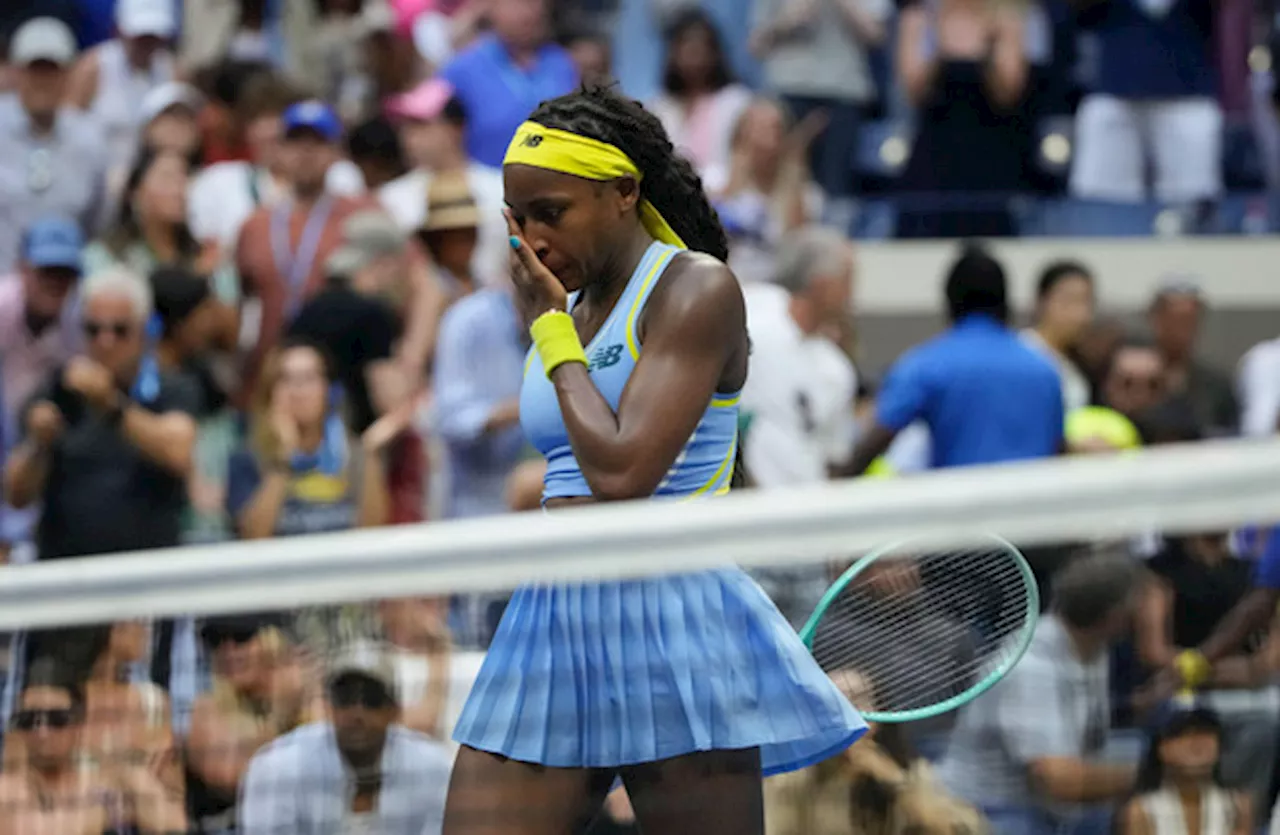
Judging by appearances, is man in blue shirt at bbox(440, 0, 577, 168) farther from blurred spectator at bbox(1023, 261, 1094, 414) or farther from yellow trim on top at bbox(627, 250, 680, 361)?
yellow trim on top at bbox(627, 250, 680, 361)

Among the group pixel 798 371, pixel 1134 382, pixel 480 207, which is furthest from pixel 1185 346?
pixel 480 207

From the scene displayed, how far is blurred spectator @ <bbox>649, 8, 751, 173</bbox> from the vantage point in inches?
396

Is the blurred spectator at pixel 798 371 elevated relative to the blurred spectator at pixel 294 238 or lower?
lower

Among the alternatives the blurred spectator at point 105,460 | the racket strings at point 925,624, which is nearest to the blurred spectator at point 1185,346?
the blurred spectator at point 105,460

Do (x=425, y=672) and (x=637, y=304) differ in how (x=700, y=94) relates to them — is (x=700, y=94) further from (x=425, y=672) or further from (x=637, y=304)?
(x=637, y=304)

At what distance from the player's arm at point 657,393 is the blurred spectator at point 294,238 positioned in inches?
184

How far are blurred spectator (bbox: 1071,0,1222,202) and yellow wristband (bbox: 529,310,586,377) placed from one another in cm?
706

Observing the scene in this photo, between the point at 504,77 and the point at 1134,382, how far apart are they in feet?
9.92

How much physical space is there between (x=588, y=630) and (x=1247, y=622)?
3.59 ft

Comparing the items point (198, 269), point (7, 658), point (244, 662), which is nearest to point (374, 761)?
point (244, 662)

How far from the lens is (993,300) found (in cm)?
721

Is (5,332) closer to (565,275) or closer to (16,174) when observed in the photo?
(16,174)

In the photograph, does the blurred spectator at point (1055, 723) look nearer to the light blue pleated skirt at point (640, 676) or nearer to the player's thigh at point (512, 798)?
the light blue pleated skirt at point (640, 676)

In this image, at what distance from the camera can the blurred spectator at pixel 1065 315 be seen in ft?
27.9
